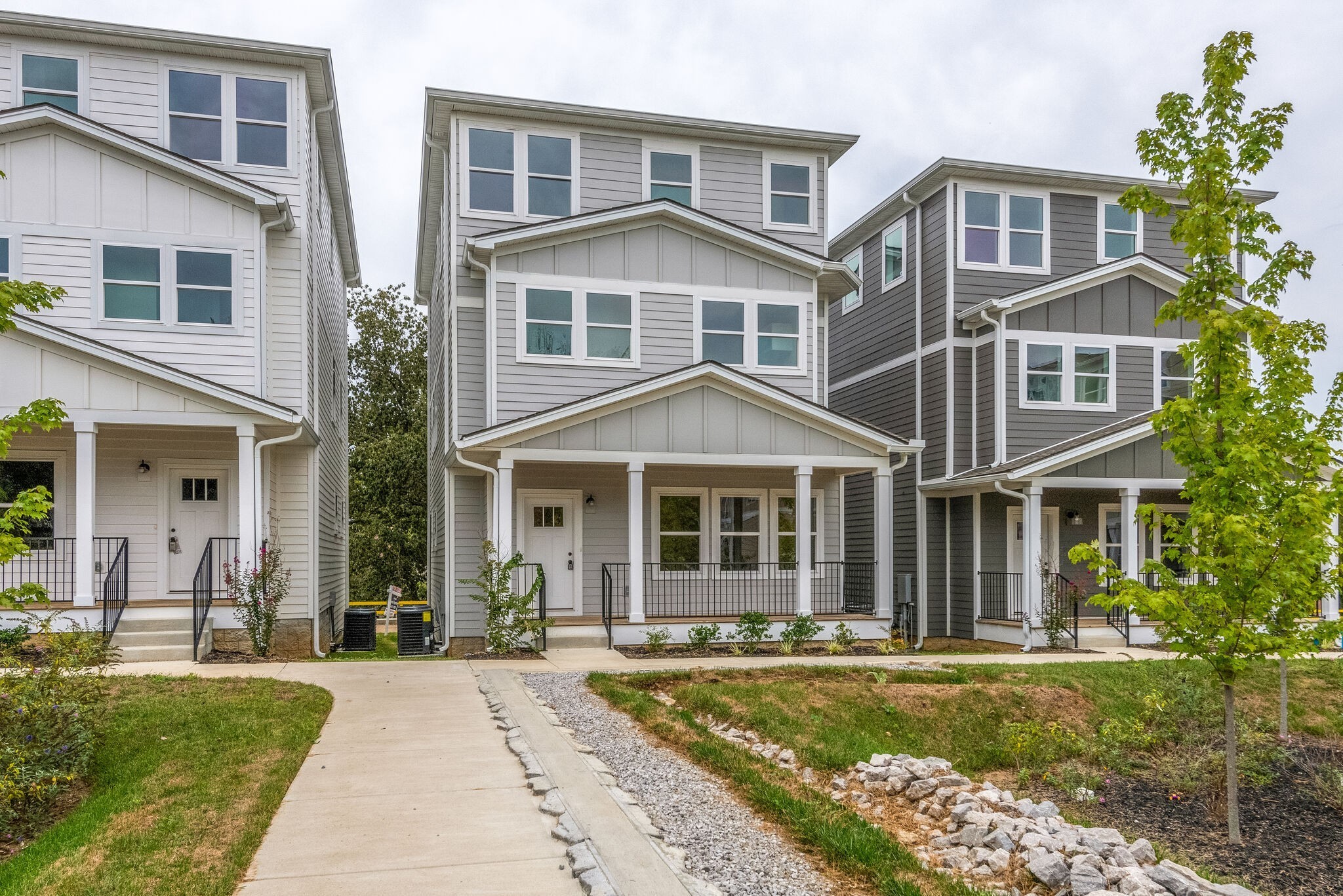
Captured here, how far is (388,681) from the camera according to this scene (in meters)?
11.1

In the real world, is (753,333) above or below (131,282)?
below

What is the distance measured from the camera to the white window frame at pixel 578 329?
1595 cm

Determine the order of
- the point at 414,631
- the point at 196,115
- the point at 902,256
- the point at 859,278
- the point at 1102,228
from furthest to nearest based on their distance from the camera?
1. the point at 859,278
2. the point at 902,256
3. the point at 1102,228
4. the point at 414,631
5. the point at 196,115

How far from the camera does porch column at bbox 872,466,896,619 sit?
16.0 m

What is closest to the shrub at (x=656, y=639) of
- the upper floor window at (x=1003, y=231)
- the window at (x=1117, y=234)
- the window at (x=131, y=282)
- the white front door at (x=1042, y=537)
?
the white front door at (x=1042, y=537)

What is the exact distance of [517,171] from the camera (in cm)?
1695

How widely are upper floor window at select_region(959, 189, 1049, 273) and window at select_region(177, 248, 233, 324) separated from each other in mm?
13105

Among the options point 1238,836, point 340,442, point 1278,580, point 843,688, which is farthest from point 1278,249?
point 340,442

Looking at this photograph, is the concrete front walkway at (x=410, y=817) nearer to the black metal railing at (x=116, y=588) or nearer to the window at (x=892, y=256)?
the black metal railing at (x=116, y=588)

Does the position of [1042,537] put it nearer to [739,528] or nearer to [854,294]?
[739,528]

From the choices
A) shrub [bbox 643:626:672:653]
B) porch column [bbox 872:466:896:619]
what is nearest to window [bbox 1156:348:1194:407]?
porch column [bbox 872:466:896:619]

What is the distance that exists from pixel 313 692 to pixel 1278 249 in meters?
9.55

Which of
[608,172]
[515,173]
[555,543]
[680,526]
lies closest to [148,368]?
[555,543]

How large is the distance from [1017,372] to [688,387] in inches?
272
